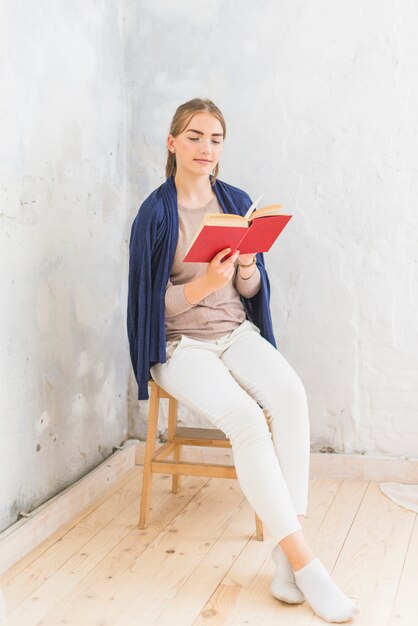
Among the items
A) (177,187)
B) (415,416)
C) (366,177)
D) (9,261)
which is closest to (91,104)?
(177,187)

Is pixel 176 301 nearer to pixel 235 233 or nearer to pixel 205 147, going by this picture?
pixel 235 233

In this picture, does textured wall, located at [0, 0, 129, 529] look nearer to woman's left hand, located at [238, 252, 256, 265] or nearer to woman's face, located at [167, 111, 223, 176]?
woman's face, located at [167, 111, 223, 176]

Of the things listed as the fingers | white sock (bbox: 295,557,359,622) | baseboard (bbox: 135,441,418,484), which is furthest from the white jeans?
baseboard (bbox: 135,441,418,484)

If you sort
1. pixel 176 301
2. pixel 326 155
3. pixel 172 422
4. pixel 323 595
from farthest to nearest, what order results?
pixel 326 155
pixel 172 422
pixel 176 301
pixel 323 595

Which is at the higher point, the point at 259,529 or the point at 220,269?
the point at 220,269

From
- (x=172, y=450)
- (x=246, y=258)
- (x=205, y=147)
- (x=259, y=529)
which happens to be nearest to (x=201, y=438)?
(x=172, y=450)

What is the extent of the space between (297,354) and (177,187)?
2.82ft

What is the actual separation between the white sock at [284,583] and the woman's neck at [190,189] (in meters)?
1.12

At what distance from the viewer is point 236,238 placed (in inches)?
90.0

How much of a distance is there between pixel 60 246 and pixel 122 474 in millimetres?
974

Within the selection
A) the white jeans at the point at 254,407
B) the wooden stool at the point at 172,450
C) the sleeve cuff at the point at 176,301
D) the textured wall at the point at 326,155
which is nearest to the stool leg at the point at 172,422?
the wooden stool at the point at 172,450

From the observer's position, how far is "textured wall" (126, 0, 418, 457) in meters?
2.97

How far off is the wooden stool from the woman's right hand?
0.47 meters

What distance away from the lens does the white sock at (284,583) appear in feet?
6.89
